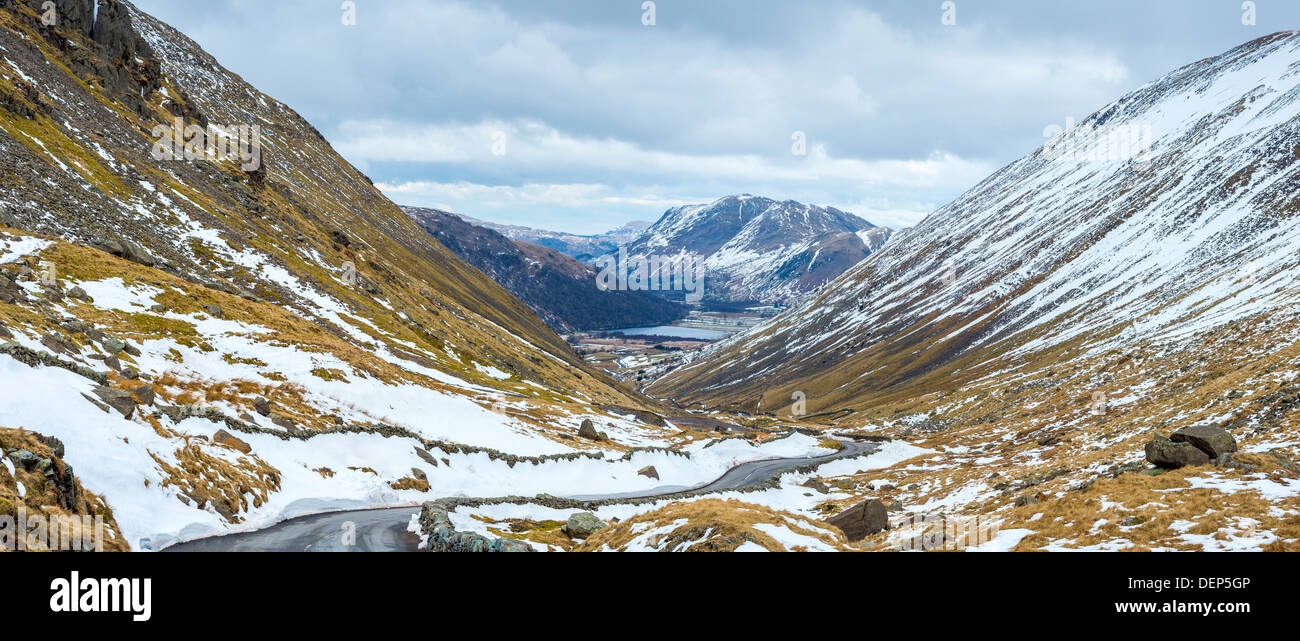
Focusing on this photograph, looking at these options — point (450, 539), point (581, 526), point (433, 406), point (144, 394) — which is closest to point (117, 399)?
point (144, 394)

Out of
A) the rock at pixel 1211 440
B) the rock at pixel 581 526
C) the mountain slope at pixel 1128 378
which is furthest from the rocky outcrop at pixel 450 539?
the rock at pixel 1211 440

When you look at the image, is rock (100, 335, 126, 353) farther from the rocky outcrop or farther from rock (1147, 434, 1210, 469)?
rock (1147, 434, 1210, 469)

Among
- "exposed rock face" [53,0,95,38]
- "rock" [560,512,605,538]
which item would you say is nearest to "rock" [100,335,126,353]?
"rock" [560,512,605,538]

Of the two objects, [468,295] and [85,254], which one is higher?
[468,295]

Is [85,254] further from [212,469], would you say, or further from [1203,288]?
[1203,288]

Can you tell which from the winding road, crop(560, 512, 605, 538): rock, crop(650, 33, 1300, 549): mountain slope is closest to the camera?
crop(650, 33, 1300, 549): mountain slope

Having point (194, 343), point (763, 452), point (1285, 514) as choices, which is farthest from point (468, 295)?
point (1285, 514)

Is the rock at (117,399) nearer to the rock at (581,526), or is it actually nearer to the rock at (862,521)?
the rock at (581,526)
